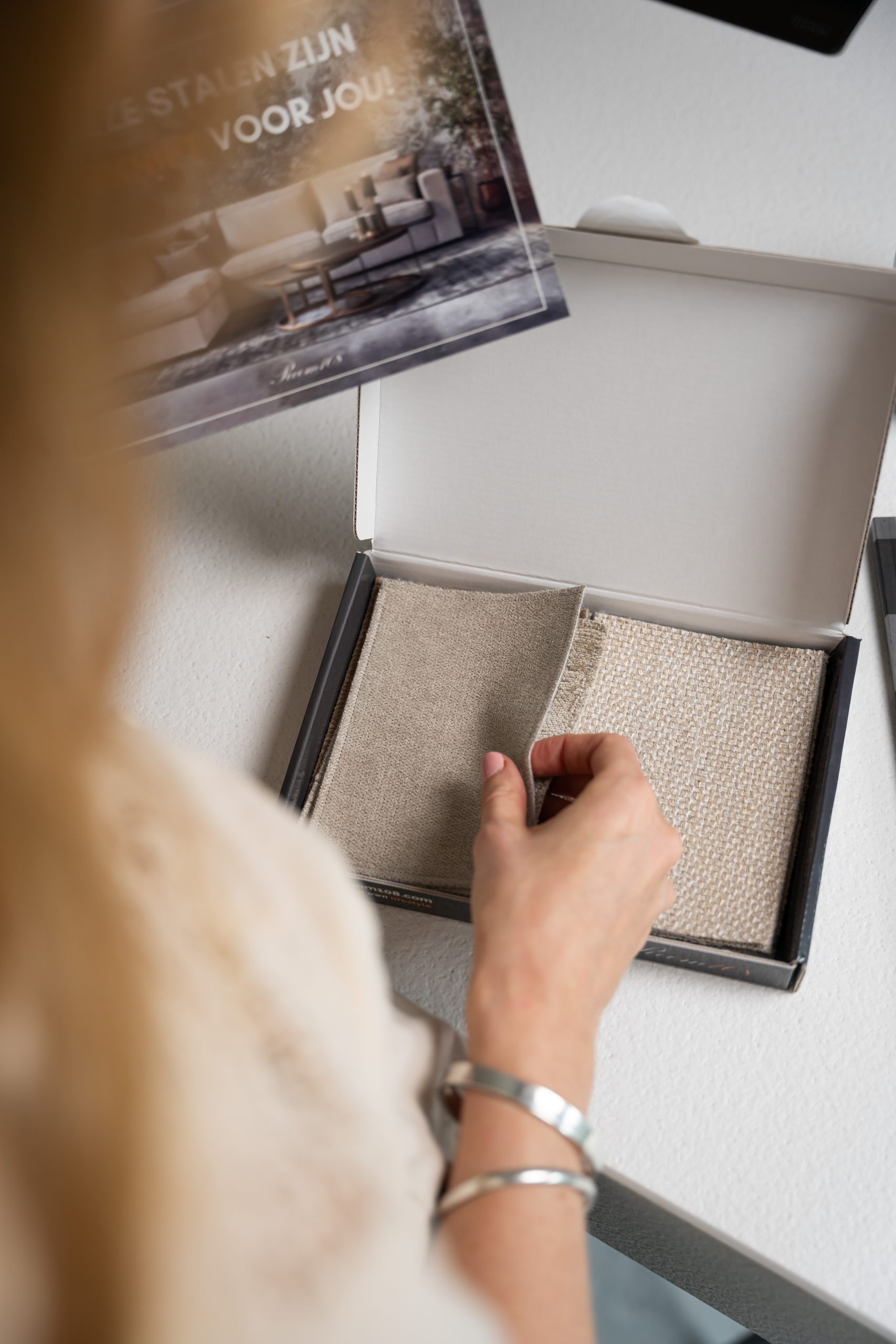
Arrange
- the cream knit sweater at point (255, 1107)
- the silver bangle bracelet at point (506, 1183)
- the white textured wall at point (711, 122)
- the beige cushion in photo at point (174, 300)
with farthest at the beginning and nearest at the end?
the white textured wall at point (711, 122), the beige cushion in photo at point (174, 300), the silver bangle bracelet at point (506, 1183), the cream knit sweater at point (255, 1107)

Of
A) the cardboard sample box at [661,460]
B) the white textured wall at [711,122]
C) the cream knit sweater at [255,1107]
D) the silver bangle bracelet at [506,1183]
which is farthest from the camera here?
the white textured wall at [711,122]

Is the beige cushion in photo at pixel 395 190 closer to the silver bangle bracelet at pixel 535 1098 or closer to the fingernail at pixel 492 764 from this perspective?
the fingernail at pixel 492 764

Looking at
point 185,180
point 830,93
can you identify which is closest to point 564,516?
point 185,180

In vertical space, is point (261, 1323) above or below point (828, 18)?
below

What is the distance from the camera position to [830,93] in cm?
92

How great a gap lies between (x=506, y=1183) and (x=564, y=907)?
13 cm

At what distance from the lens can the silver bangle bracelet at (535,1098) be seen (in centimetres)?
38

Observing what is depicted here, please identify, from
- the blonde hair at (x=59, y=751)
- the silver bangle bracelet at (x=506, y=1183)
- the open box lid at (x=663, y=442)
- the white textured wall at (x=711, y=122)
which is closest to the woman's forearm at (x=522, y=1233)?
the silver bangle bracelet at (x=506, y=1183)

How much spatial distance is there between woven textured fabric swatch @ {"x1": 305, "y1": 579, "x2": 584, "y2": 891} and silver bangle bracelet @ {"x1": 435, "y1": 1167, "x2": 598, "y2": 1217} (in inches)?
8.1

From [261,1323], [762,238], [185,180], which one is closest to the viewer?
[261,1323]

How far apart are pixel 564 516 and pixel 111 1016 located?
20.0 inches

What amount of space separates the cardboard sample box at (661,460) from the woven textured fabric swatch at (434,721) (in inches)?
0.9

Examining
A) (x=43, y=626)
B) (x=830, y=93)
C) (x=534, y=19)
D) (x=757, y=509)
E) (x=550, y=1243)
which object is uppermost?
(x=534, y=19)

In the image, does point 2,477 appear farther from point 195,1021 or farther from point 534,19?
point 534,19
